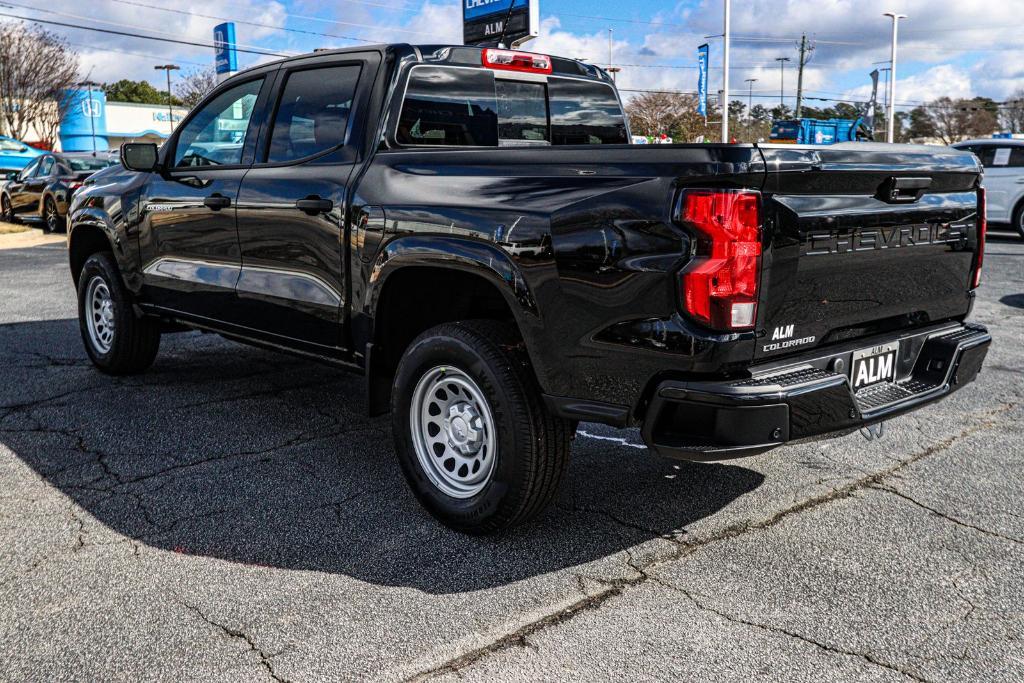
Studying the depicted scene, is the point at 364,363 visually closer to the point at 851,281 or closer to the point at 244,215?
the point at 244,215

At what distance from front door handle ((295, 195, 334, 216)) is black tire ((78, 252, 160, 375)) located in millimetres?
2143

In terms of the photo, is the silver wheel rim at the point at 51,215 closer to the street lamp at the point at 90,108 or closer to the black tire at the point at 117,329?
A: the black tire at the point at 117,329

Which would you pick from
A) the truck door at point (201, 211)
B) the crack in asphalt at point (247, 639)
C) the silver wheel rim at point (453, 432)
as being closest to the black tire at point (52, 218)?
the truck door at point (201, 211)

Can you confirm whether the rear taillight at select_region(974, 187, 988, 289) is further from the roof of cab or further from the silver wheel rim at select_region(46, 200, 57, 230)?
the silver wheel rim at select_region(46, 200, 57, 230)

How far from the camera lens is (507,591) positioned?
3197 mm

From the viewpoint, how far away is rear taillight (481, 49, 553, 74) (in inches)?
178

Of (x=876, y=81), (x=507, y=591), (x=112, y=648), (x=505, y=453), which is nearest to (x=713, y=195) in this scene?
(x=505, y=453)

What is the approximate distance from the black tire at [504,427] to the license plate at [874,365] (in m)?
1.05

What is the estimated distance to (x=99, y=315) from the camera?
626cm

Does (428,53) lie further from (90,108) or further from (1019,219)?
(90,108)

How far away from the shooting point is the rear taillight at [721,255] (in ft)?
9.27

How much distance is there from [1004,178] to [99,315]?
49.0 feet

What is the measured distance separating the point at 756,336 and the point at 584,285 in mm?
577

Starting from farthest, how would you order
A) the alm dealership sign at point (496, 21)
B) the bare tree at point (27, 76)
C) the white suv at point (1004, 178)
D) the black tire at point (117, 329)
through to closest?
the bare tree at point (27, 76), the alm dealership sign at point (496, 21), the white suv at point (1004, 178), the black tire at point (117, 329)
